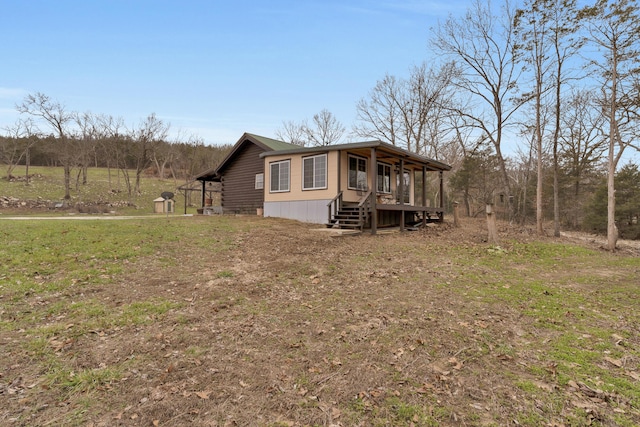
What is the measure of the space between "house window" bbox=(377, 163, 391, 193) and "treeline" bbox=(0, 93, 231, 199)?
83.9 feet

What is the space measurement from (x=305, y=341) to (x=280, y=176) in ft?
42.2

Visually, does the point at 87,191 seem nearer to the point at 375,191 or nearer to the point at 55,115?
the point at 55,115

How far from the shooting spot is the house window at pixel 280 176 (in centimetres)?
1603

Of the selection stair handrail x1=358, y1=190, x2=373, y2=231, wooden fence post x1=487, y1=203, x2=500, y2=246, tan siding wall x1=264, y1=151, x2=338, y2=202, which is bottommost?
wooden fence post x1=487, y1=203, x2=500, y2=246

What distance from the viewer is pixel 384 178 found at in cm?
1788

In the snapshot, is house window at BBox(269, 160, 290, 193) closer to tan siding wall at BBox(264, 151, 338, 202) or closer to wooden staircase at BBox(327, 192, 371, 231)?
tan siding wall at BBox(264, 151, 338, 202)

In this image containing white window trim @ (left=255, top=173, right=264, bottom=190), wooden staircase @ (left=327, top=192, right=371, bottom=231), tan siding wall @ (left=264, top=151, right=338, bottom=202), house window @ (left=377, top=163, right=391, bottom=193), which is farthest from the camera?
white window trim @ (left=255, top=173, right=264, bottom=190)

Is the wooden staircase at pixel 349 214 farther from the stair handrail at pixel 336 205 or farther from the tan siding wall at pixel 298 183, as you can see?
the tan siding wall at pixel 298 183

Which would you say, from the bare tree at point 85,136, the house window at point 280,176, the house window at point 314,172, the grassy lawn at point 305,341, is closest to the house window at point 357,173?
the house window at point 314,172

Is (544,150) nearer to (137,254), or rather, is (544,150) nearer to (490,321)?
(490,321)

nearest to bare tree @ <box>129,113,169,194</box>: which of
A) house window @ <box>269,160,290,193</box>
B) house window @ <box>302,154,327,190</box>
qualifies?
house window @ <box>269,160,290,193</box>

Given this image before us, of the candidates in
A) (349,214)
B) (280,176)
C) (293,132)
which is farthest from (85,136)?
(349,214)

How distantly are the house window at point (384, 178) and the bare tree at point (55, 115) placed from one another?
2624 centimetres

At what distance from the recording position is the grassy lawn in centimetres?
283
